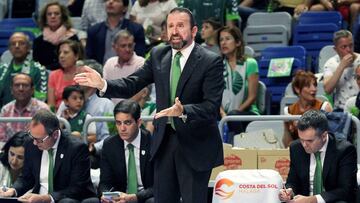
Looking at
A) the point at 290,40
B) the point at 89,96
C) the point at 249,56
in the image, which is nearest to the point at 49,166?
the point at 89,96

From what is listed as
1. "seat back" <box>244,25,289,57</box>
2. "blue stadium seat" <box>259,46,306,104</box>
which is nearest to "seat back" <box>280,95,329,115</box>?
"blue stadium seat" <box>259,46,306,104</box>

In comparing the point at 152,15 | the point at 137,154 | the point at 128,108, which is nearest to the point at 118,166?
the point at 137,154

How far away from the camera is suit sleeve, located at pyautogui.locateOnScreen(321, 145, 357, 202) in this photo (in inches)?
379

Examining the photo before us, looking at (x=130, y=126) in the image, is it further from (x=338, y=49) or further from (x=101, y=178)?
(x=338, y=49)

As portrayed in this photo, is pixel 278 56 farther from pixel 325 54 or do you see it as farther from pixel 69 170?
pixel 69 170

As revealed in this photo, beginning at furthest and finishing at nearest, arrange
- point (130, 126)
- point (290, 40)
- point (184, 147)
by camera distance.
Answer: point (290, 40)
point (130, 126)
point (184, 147)

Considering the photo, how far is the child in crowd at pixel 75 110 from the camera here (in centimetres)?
1188

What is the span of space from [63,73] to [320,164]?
430cm

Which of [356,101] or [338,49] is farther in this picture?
[338,49]

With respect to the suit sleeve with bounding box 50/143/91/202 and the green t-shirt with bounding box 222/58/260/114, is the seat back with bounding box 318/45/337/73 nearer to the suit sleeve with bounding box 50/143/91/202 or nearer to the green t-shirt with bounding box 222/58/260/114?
the green t-shirt with bounding box 222/58/260/114

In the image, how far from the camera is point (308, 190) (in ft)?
32.2

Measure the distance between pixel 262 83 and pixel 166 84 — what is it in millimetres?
4479

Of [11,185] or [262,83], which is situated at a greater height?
[262,83]

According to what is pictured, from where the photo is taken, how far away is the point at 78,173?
10.5m
